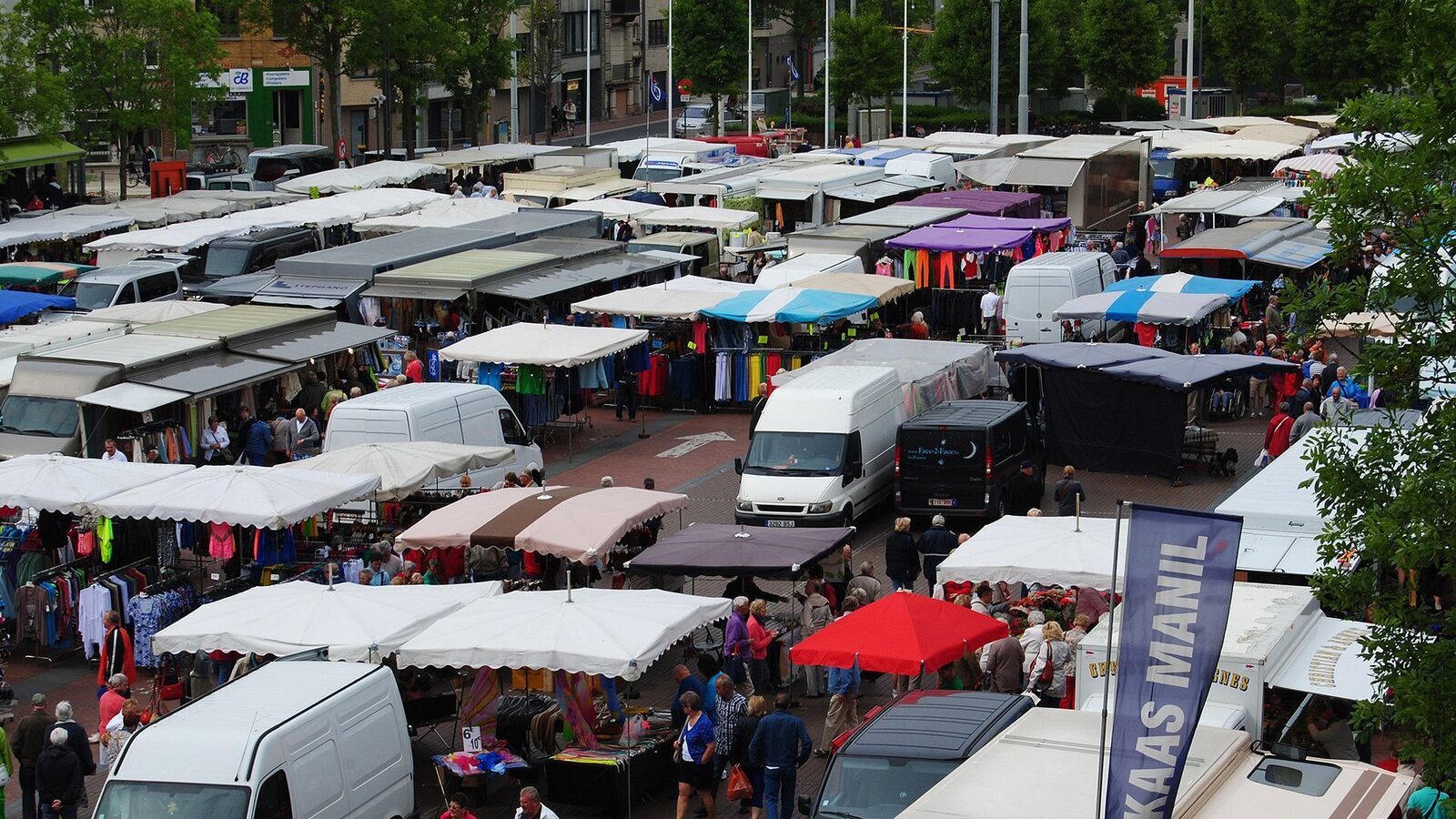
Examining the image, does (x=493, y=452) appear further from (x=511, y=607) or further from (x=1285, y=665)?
(x=1285, y=665)

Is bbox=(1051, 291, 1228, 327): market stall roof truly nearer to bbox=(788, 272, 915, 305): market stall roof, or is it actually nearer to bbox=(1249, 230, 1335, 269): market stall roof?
bbox=(788, 272, 915, 305): market stall roof

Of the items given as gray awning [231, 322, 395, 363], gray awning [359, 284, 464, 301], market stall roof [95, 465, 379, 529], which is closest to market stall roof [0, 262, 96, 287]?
gray awning [359, 284, 464, 301]

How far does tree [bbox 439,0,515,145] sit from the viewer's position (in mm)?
69000

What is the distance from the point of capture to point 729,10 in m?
79.9

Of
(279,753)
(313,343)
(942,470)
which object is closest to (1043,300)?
(942,470)

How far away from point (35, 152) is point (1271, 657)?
4578 centimetres

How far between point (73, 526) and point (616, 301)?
12740 mm

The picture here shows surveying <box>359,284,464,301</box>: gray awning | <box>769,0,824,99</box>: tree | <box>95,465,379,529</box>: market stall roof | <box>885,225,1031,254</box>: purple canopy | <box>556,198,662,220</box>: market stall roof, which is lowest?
<box>95,465,379,529</box>: market stall roof

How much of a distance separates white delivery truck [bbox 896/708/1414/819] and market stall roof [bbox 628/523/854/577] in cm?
582

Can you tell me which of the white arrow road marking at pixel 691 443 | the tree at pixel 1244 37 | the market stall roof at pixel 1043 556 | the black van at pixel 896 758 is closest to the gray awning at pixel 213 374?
the white arrow road marking at pixel 691 443

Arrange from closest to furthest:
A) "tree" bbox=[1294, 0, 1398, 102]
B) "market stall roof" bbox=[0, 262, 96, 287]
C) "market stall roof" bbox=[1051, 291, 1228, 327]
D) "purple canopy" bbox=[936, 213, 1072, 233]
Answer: "market stall roof" bbox=[1051, 291, 1228, 327], "market stall roof" bbox=[0, 262, 96, 287], "purple canopy" bbox=[936, 213, 1072, 233], "tree" bbox=[1294, 0, 1398, 102]

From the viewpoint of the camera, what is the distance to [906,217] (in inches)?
1702

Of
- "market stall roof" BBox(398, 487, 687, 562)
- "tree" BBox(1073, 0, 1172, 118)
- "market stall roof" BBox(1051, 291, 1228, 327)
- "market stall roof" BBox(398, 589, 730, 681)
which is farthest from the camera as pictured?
"tree" BBox(1073, 0, 1172, 118)

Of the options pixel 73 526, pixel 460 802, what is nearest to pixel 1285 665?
pixel 460 802
